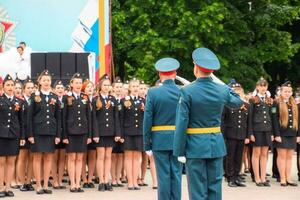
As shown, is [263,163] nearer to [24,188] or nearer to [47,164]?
[47,164]

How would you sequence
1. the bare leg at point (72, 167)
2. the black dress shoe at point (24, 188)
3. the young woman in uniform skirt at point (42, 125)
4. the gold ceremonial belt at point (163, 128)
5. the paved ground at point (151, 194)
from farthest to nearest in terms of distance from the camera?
the black dress shoe at point (24, 188), the bare leg at point (72, 167), the young woman in uniform skirt at point (42, 125), the paved ground at point (151, 194), the gold ceremonial belt at point (163, 128)

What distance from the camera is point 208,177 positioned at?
7.98 metres

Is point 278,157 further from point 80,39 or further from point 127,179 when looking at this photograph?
point 80,39

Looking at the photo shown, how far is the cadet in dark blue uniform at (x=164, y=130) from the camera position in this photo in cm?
958

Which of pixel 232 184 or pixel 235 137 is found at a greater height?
pixel 235 137

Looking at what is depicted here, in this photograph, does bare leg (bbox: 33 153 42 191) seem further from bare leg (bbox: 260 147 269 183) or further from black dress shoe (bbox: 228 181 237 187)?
bare leg (bbox: 260 147 269 183)

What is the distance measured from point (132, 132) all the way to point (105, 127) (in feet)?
1.71

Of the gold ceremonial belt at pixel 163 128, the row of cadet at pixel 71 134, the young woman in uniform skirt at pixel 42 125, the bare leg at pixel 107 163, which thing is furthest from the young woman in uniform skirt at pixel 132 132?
the gold ceremonial belt at pixel 163 128

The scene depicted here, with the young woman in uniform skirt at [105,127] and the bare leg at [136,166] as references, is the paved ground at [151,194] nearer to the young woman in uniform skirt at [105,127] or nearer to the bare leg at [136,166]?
the bare leg at [136,166]

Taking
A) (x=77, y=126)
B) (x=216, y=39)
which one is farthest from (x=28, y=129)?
(x=216, y=39)

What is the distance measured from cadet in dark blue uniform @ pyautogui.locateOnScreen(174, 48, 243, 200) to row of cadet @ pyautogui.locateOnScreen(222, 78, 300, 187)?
6.02 m

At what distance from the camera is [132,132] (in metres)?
13.4

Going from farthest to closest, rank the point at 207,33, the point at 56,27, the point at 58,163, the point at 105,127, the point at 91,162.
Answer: the point at 207,33
the point at 56,27
the point at 91,162
the point at 58,163
the point at 105,127

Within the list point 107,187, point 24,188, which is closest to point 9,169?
point 24,188
